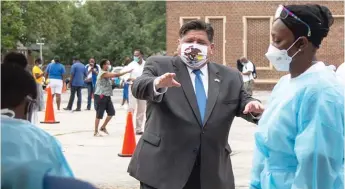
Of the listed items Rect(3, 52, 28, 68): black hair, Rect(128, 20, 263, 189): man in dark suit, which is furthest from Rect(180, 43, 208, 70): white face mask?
Rect(3, 52, 28, 68): black hair

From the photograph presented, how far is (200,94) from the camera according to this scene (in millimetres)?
4336

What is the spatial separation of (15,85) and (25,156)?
1.04ft

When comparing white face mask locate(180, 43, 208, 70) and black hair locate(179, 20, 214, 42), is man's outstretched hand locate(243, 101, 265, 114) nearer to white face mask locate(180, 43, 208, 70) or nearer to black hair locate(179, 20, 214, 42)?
white face mask locate(180, 43, 208, 70)

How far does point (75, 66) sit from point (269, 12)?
16767 mm

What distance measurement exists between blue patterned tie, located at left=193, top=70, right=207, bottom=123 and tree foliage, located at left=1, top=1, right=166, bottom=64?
1726 inches

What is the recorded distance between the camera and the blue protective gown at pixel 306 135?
3.12 metres

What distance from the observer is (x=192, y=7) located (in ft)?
116

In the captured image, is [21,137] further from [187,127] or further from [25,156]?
[187,127]

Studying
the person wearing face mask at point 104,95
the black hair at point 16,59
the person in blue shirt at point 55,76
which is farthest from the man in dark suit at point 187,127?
the person in blue shirt at point 55,76

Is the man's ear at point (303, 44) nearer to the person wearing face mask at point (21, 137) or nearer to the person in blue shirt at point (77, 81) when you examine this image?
the person wearing face mask at point (21, 137)

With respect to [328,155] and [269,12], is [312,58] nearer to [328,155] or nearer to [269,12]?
[328,155]

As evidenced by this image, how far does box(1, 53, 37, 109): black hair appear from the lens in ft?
8.59

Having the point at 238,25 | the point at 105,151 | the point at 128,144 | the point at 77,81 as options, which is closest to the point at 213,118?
the point at 128,144

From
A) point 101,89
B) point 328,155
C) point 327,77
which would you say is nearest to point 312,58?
point 327,77
